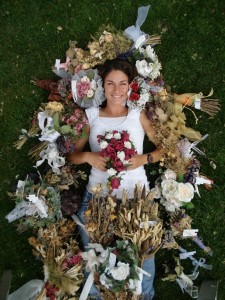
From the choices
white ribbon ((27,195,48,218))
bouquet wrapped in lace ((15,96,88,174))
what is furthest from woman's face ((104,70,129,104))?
white ribbon ((27,195,48,218))

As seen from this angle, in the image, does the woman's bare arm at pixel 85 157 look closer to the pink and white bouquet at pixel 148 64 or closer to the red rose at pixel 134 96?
the red rose at pixel 134 96

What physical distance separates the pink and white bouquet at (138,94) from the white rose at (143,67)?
8cm

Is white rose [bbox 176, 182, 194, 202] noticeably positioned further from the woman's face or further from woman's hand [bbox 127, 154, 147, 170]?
the woman's face

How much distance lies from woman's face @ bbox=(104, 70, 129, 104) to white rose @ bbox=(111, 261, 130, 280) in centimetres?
166

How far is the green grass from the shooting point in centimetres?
471

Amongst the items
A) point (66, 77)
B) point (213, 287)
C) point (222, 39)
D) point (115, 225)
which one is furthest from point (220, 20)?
point (213, 287)

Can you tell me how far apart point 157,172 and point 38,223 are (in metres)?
1.54

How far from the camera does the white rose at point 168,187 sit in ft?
14.2

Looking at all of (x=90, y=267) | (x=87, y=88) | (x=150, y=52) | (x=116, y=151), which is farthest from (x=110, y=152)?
(x=150, y=52)

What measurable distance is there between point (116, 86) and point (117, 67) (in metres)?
0.24

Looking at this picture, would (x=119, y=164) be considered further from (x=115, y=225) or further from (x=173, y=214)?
(x=173, y=214)

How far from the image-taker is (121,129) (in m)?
4.39

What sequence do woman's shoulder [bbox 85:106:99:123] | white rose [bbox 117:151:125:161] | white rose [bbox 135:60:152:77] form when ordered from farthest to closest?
1. woman's shoulder [bbox 85:106:99:123]
2. white rose [bbox 135:60:152:77]
3. white rose [bbox 117:151:125:161]

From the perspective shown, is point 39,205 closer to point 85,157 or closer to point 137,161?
point 85,157
